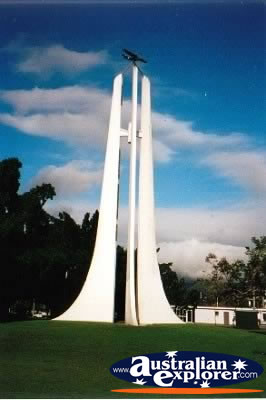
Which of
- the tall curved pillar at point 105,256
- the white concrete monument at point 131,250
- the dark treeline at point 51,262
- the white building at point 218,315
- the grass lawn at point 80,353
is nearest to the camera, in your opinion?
the grass lawn at point 80,353

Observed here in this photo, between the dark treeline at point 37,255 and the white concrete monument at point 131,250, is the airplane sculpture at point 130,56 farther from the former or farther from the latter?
the dark treeline at point 37,255

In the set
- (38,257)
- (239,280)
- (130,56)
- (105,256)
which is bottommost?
(239,280)

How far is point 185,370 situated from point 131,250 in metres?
3.26

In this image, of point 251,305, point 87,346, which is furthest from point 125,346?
point 251,305

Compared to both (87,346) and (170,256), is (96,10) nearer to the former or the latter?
(170,256)

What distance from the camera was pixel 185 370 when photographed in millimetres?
3869

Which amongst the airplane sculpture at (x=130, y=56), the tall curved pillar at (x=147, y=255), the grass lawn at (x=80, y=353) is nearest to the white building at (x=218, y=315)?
the tall curved pillar at (x=147, y=255)

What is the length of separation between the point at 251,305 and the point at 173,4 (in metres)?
4.55

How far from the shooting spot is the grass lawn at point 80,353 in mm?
3738

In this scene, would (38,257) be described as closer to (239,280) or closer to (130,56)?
(130,56)

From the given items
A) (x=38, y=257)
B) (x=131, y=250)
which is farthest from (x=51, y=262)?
(x=131, y=250)

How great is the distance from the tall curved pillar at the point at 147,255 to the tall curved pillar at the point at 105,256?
413 mm

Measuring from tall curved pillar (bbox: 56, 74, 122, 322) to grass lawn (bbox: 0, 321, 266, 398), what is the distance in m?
0.96

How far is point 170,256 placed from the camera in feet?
17.0
